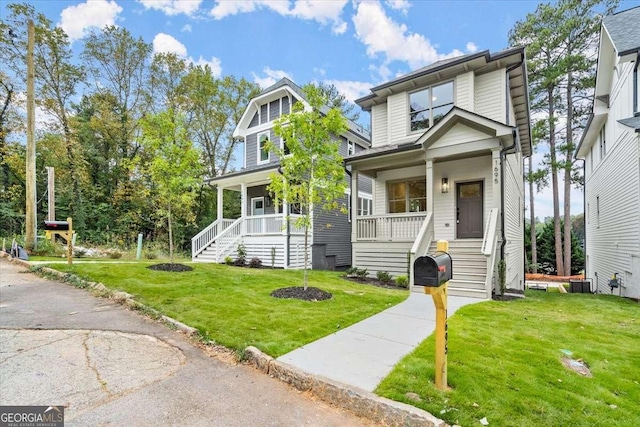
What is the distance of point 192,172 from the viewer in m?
9.67

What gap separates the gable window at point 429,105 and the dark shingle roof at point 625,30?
171 inches

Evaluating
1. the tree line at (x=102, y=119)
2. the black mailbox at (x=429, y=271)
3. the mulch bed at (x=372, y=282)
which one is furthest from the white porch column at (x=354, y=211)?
the tree line at (x=102, y=119)

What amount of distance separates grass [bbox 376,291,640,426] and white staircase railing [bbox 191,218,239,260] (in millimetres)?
11805

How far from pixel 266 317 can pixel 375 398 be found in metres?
2.69

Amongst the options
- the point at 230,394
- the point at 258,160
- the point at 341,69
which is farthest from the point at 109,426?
the point at 341,69

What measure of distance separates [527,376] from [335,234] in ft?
40.1

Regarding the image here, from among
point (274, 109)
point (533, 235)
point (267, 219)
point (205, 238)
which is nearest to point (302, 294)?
point (267, 219)

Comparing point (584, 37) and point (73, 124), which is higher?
point (584, 37)

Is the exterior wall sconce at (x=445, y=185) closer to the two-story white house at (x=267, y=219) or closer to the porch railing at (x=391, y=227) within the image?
the porch railing at (x=391, y=227)

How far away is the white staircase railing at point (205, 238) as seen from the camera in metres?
14.3

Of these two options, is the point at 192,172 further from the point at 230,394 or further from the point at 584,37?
the point at 584,37

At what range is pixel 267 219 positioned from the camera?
44.4ft

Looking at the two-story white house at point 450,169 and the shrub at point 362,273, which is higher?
the two-story white house at point 450,169

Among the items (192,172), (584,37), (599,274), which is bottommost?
(599,274)
